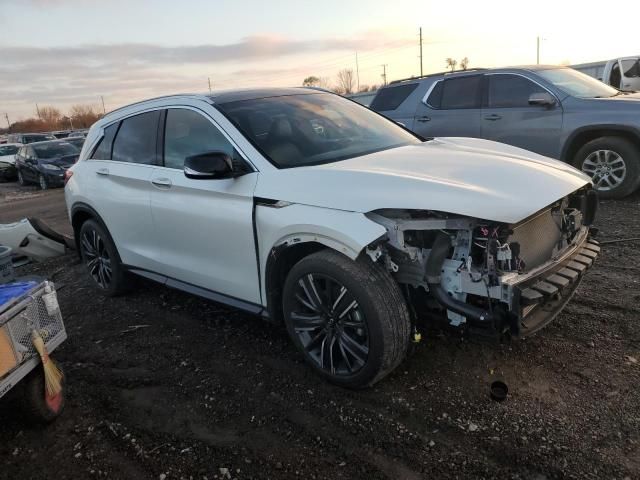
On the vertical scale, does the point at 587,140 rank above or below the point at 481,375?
above

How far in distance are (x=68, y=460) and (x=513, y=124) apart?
23.1 ft

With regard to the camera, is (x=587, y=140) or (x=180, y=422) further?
(x=587, y=140)

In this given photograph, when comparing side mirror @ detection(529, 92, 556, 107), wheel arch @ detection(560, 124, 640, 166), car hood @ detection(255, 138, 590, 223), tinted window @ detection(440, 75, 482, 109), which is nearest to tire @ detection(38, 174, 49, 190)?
tinted window @ detection(440, 75, 482, 109)

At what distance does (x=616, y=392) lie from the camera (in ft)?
9.57

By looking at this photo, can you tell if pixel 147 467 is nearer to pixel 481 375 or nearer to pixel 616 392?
pixel 481 375

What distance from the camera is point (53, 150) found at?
1806 cm

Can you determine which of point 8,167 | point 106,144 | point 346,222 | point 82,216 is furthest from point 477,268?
point 8,167

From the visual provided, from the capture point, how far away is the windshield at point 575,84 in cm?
730

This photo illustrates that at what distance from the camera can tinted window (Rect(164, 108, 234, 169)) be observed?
3.68 m

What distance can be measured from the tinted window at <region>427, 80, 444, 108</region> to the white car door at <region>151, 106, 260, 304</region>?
17.6ft

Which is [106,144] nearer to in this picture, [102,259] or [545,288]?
[102,259]

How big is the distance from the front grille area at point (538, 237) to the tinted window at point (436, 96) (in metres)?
5.54

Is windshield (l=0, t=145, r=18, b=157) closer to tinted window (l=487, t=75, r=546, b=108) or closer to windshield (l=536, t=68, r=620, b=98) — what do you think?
tinted window (l=487, t=75, r=546, b=108)

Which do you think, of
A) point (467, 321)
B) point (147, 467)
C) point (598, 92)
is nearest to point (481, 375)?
point (467, 321)
